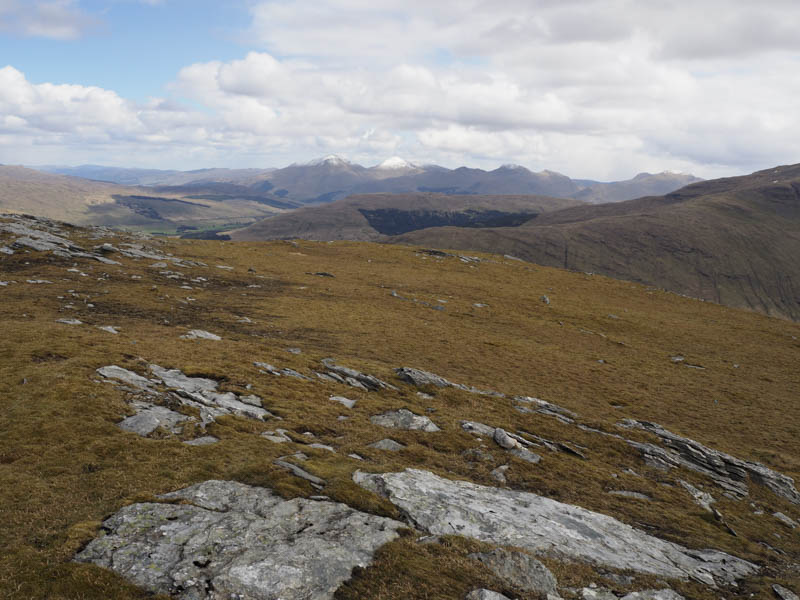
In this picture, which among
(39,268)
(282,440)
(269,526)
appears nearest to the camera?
(269,526)

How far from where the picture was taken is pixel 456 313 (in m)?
68.2

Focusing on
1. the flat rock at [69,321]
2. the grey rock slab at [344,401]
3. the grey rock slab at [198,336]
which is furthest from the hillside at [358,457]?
the grey rock slab at [198,336]

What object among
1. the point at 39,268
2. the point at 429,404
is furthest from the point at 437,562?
the point at 39,268

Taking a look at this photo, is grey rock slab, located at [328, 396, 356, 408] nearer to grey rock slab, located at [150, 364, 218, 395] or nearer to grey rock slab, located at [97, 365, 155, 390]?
grey rock slab, located at [150, 364, 218, 395]

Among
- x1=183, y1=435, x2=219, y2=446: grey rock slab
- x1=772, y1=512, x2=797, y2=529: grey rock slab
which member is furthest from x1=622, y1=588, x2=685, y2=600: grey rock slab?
x1=183, y1=435, x2=219, y2=446: grey rock slab

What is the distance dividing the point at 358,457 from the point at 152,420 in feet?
33.4

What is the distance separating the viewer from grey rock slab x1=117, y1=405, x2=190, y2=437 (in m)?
20.4

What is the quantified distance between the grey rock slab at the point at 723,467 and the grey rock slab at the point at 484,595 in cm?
2185

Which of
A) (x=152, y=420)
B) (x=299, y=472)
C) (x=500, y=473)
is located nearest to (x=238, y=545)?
(x=299, y=472)

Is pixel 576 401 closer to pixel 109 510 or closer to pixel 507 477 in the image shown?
pixel 507 477

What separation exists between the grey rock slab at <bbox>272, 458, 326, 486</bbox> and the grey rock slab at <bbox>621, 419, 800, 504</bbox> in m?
23.3

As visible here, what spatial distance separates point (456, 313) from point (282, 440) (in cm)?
4906

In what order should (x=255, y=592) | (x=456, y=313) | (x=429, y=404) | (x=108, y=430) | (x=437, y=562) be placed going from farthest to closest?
(x=456, y=313), (x=429, y=404), (x=108, y=430), (x=437, y=562), (x=255, y=592)

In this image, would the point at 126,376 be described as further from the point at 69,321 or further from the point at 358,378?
the point at 69,321
